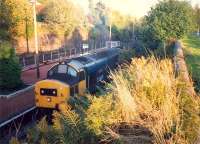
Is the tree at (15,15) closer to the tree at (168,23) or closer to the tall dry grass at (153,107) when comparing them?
the tree at (168,23)

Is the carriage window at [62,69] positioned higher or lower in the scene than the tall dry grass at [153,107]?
lower

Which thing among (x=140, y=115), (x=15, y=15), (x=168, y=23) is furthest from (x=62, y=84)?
(x=15, y=15)

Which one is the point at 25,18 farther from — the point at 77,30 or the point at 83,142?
the point at 83,142

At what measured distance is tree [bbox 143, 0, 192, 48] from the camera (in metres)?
26.3

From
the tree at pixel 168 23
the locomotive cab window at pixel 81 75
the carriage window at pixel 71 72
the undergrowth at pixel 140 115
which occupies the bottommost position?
the locomotive cab window at pixel 81 75

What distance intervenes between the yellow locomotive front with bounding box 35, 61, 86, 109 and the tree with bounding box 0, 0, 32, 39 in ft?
54.1

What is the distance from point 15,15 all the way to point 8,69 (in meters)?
12.2

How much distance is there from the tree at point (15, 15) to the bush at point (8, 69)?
1106 cm

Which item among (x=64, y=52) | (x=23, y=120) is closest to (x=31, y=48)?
(x=64, y=52)

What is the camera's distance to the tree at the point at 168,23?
26266 millimetres

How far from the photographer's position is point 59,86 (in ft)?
54.5

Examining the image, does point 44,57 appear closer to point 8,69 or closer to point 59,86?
point 8,69

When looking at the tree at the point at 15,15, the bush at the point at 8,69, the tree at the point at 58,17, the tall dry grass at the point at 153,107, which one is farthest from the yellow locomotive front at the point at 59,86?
the tree at the point at 58,17

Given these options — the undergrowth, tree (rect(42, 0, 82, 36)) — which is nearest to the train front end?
the undergrowth
